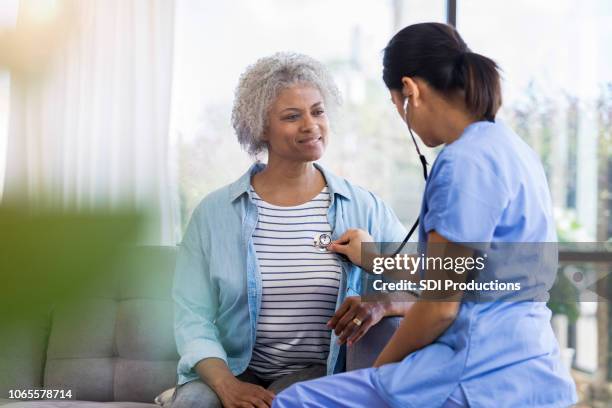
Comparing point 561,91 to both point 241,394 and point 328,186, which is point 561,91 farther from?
point 241,394

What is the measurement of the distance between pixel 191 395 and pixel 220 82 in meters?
1.66

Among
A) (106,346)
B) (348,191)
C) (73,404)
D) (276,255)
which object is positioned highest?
(348,191)

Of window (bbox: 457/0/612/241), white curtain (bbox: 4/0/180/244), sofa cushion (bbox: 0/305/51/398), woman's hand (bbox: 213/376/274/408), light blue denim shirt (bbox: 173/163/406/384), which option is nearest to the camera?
woman's hand (bbox: 213/376/274/408)

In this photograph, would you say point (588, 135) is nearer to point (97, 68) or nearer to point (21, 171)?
point (97, 68)

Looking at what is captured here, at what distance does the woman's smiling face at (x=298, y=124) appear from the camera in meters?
1.78

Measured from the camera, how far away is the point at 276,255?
178 centimetres

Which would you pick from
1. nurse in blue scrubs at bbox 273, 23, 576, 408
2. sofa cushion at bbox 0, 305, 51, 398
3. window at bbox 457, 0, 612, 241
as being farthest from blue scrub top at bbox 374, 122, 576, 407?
window at bbox 457, 0, 612, 241

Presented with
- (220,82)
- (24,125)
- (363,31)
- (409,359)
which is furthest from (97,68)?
(409,359)

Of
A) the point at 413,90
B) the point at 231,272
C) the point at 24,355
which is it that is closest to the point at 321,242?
the point at 231,272

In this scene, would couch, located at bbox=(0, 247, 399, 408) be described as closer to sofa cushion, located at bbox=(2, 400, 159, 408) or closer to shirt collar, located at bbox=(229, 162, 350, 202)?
sofa cushion, located at bbox=(2, 400, 159, 408)

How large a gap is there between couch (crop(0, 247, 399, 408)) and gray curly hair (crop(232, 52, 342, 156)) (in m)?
0.41

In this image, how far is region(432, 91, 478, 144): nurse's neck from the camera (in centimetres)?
127

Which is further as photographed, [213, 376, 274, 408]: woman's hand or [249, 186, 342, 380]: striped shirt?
[249, 186, 342, 380]: striped shirt

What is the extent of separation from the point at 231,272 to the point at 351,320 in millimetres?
318
